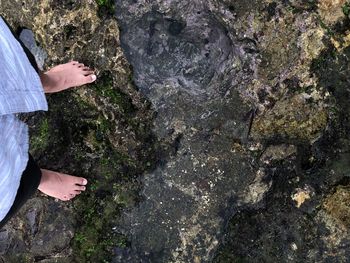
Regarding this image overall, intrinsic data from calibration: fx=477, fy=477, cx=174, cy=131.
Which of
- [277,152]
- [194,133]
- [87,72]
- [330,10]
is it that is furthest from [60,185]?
[330,10]

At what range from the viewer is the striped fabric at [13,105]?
201 cm

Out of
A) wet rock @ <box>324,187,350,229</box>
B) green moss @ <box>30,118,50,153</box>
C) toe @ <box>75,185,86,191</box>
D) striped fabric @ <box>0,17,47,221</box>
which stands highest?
striped fabric @ <box>0,17,47,221</box>

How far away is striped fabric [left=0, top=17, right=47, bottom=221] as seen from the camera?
201 cm

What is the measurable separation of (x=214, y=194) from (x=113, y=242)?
2.29ft

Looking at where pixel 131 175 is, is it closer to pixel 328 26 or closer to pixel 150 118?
pixel 150 118

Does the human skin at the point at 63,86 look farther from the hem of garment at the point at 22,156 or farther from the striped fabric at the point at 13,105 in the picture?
the hem of garment at the point at 22,156

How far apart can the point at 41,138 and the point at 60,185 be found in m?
0.36

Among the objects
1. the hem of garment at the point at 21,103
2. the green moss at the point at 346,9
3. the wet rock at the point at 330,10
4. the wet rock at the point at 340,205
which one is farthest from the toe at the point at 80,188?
the green moss at the point at 346,9

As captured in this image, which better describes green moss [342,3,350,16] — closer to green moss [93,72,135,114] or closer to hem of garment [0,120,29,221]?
green moss [93,72,135,114]

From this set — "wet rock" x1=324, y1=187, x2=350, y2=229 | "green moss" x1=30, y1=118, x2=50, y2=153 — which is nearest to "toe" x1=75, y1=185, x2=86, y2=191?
"green moss" x1=30, y1=118, x2=50, y2=153

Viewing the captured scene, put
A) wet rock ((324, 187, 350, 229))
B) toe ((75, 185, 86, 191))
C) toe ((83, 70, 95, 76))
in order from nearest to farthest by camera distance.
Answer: wet rock ((324, 187, 350, 229)) < toe ((83, 70, 95, 76)) < toe ((75, 185, 86, 191))

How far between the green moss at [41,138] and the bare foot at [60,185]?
20cm

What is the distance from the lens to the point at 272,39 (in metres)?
2.59

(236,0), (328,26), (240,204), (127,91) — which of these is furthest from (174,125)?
(328,26)
